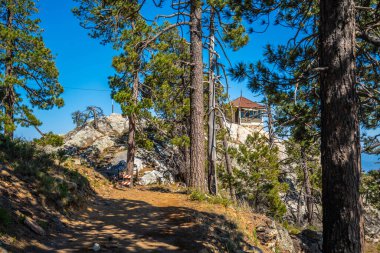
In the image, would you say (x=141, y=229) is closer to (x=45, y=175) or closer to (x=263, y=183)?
(x=45, y=175)

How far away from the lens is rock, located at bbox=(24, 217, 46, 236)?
506 centimetres

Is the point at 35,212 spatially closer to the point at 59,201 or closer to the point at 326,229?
the point at 59,201

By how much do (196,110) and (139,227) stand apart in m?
5.12

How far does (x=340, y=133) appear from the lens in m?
3.69

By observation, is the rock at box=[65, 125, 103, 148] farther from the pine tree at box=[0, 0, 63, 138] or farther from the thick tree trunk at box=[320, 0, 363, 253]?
the thick tree trunk at box=[320, 0, 363, 253]

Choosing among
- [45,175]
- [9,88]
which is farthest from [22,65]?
[45,175]

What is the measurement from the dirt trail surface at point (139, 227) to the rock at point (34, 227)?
0.21 m

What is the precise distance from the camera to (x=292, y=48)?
A: 616 cm

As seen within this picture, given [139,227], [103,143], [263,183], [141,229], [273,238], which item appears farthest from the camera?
[103,143]

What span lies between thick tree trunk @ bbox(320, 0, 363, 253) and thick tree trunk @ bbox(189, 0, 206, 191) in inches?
258

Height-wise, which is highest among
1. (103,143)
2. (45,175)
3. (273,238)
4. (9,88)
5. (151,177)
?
(9,88)

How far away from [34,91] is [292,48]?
1473 cm

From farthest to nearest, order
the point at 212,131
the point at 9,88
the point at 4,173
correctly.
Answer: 1. the point at 9,88
2. the point at 212,131
3. the point at 4,173

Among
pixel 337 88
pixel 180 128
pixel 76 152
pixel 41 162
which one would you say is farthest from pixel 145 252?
pixel 76 152
